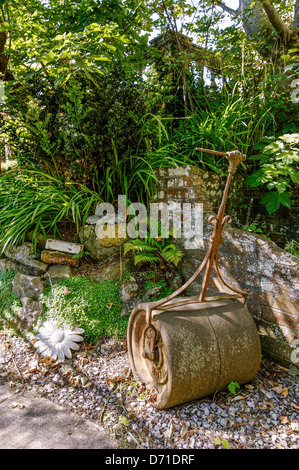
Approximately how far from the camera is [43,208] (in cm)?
274

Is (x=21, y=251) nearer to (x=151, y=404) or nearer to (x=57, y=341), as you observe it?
(x=57, y=341)

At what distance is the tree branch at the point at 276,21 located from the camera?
3.56 m

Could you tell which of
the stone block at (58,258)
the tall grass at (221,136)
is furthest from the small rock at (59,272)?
the tall grass at (221,136)

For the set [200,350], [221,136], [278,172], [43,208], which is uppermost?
[221,136]

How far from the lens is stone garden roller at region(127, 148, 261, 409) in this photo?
159cm

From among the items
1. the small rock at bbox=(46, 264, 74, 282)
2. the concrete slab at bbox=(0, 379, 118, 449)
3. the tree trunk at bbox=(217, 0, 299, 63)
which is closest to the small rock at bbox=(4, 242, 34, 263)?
the small rock at bbox=(46, 264, 74, 282)

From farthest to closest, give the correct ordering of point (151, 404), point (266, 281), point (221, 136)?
point (221, 136) → point (266, 281) → point (151, 404)

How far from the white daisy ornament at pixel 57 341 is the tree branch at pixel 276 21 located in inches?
169

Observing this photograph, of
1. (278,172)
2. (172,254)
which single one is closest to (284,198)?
(278,172)

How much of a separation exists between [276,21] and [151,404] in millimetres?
4538

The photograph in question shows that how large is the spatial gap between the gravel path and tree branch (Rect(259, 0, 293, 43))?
160 inches

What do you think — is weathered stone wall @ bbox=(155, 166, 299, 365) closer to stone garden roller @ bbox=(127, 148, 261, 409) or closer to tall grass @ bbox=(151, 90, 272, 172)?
stone garden roller @ bbox=(127, 148, 261, 409)

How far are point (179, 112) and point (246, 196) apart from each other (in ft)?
5.59
